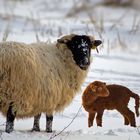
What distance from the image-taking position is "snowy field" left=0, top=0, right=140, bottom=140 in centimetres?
684

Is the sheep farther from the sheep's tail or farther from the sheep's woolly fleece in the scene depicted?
the sheep's woolly fleece

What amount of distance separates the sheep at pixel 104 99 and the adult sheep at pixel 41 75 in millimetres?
347

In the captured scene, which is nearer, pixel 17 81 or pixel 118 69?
pixel 17 81

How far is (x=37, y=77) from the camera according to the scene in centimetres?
661

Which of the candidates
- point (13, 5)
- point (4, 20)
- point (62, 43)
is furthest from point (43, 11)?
point (62, 43)

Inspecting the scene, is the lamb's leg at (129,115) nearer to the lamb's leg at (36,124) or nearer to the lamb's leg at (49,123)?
the lamb's leg at (49,123)

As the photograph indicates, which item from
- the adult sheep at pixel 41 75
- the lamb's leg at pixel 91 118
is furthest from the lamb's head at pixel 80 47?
the lamb's leg at pixel 91 118

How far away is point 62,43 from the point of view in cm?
722

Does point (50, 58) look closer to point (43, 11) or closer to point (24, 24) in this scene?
point (24, 24)

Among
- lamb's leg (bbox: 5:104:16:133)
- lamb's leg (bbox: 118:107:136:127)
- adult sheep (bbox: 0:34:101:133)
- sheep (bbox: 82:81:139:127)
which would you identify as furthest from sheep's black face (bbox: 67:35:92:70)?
lamb's leg (bbox: 5:104:16:133)

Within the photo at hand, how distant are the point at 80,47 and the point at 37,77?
0.70 meters

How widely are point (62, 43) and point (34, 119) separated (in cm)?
93

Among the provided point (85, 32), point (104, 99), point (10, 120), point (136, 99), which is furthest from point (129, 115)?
point (85, 32)

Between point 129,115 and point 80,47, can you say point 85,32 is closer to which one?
point 80,47
